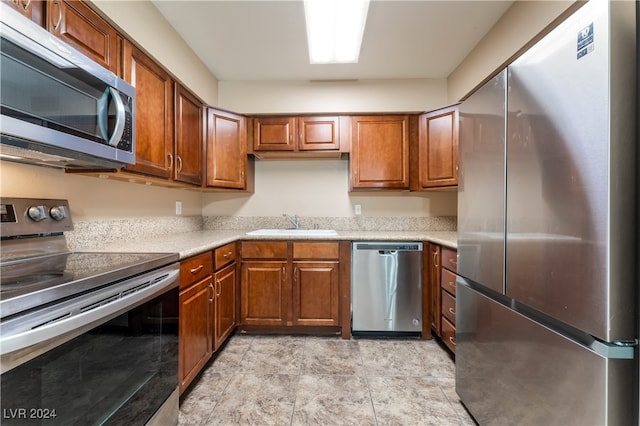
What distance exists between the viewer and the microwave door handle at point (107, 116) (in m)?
1.18

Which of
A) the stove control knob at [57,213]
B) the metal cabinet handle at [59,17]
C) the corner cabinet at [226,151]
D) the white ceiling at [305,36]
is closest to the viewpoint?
the metal cabinet handle at [59,17]

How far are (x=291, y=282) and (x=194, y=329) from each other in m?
0.90

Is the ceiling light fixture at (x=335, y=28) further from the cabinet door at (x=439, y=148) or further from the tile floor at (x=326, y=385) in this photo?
the tile floor at (x=326, y=385)

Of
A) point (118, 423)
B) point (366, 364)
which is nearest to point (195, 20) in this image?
point (118, 423)

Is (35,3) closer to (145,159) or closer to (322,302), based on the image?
(145,159)

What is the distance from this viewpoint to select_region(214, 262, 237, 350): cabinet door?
6.56 ft

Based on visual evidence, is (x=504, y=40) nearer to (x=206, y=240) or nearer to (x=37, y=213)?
(x=206, y=240)

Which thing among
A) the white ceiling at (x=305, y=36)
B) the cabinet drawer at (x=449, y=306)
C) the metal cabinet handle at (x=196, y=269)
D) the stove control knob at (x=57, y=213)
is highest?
the white ceiling at (x=305, y=36)

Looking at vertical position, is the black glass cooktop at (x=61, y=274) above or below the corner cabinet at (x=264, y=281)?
above

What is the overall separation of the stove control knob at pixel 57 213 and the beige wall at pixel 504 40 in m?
2.79

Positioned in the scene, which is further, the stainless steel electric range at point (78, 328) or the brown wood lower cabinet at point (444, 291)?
the brown wood lower cabinet at point (444, 291)

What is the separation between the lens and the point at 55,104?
3.24 feet

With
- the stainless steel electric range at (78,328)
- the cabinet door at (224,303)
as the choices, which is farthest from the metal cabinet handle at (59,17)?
the cabinet door at (224,303)

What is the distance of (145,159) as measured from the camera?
1656mm
